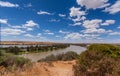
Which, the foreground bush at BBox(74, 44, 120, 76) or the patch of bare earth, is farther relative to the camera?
the patch of bare earth

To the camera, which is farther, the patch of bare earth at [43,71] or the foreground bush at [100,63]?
the patch of bare earth at [43,71]

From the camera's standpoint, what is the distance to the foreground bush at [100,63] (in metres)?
7.47

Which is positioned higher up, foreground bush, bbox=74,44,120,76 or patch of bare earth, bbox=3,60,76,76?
foreground bush, bbox=74,44,120,76

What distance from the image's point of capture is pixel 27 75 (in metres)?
7.83

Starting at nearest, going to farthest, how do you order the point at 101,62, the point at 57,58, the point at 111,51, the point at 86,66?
the point at 101,62
the point at 86,66
the point at 111,51
the point at 57,58

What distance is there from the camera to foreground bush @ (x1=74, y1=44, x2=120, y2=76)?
24.5 feet

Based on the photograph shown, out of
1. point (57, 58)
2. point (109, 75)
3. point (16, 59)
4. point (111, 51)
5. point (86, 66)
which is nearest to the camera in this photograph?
point (109, 75)

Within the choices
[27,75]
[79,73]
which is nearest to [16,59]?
[27,75]

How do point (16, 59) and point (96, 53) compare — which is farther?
point (16, 59)

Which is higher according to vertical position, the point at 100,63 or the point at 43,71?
the point at 100,63

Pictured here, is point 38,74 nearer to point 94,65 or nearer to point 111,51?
point 94,65

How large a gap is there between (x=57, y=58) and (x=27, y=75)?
1346cm

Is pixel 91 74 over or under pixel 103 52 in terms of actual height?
under

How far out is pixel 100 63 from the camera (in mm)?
7652
